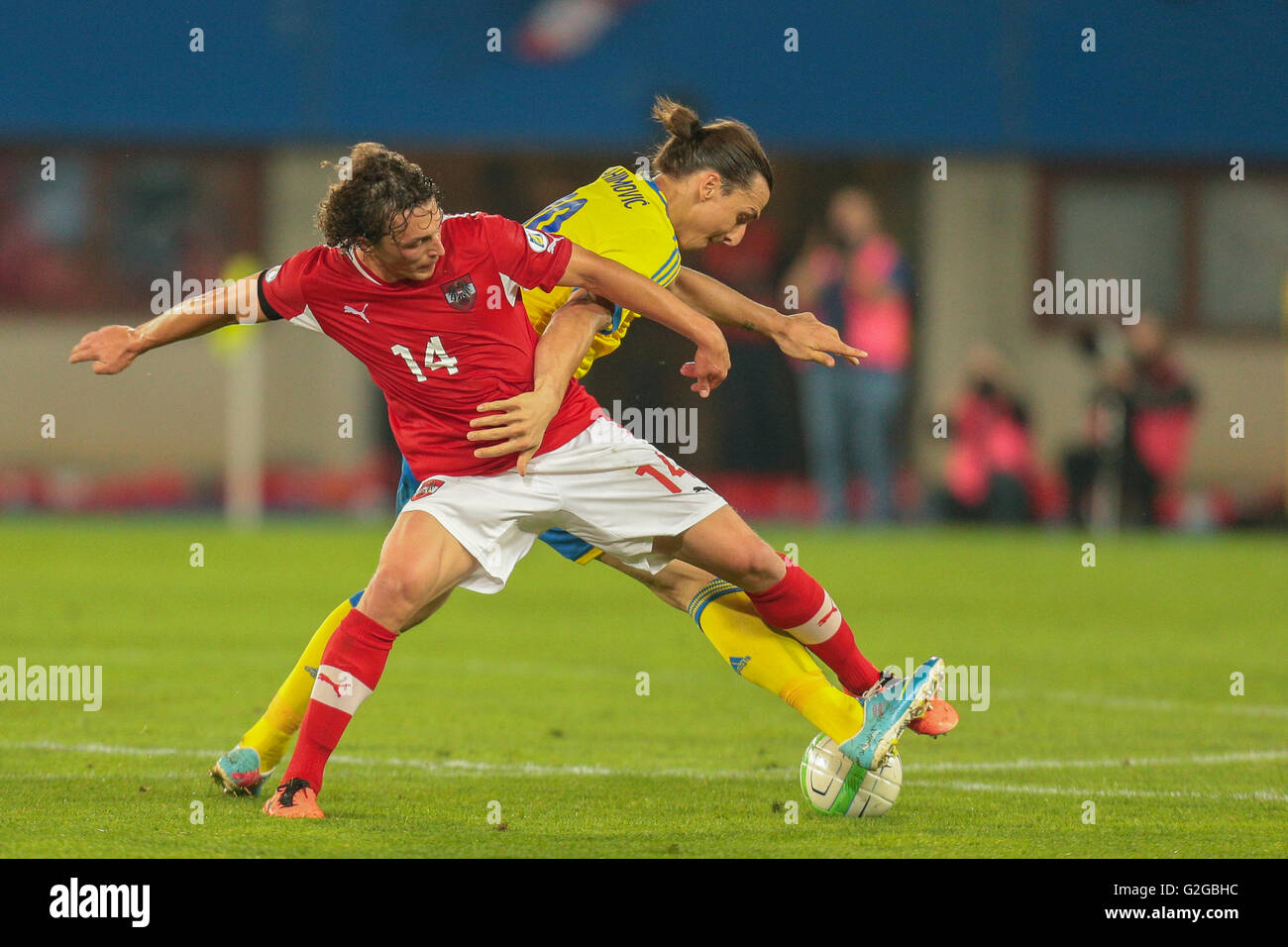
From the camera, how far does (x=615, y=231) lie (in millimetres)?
5895

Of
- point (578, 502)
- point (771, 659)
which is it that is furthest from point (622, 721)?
point (578, 502)

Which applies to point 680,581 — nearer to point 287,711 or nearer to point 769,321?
point 769,321

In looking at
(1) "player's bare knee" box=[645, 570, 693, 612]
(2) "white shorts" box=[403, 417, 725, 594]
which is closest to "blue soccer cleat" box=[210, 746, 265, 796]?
(2) "white shorts" box=[403, 417, 725, 594]

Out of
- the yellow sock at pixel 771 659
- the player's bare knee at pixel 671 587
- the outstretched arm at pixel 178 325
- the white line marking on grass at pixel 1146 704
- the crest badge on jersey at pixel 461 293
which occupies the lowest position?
the white line marking on grass at pixel 1146 704

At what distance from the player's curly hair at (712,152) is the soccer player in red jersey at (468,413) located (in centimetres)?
60

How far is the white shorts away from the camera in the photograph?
18.7ft

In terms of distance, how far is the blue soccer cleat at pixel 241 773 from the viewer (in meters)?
5.93

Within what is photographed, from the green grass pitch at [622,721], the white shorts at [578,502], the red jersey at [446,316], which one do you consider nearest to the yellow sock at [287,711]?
the green grass pitch at [622,721]

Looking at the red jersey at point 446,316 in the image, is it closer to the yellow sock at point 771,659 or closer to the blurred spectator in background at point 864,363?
the yellow sock at point 771,659

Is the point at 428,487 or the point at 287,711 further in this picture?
the point at 287,711

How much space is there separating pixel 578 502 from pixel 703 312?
0.88 m

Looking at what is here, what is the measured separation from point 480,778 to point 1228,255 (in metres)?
16.9

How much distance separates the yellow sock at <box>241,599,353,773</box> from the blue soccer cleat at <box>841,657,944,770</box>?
1.58 meters

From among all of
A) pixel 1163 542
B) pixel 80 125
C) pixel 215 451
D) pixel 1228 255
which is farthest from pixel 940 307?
pixel 80 125
